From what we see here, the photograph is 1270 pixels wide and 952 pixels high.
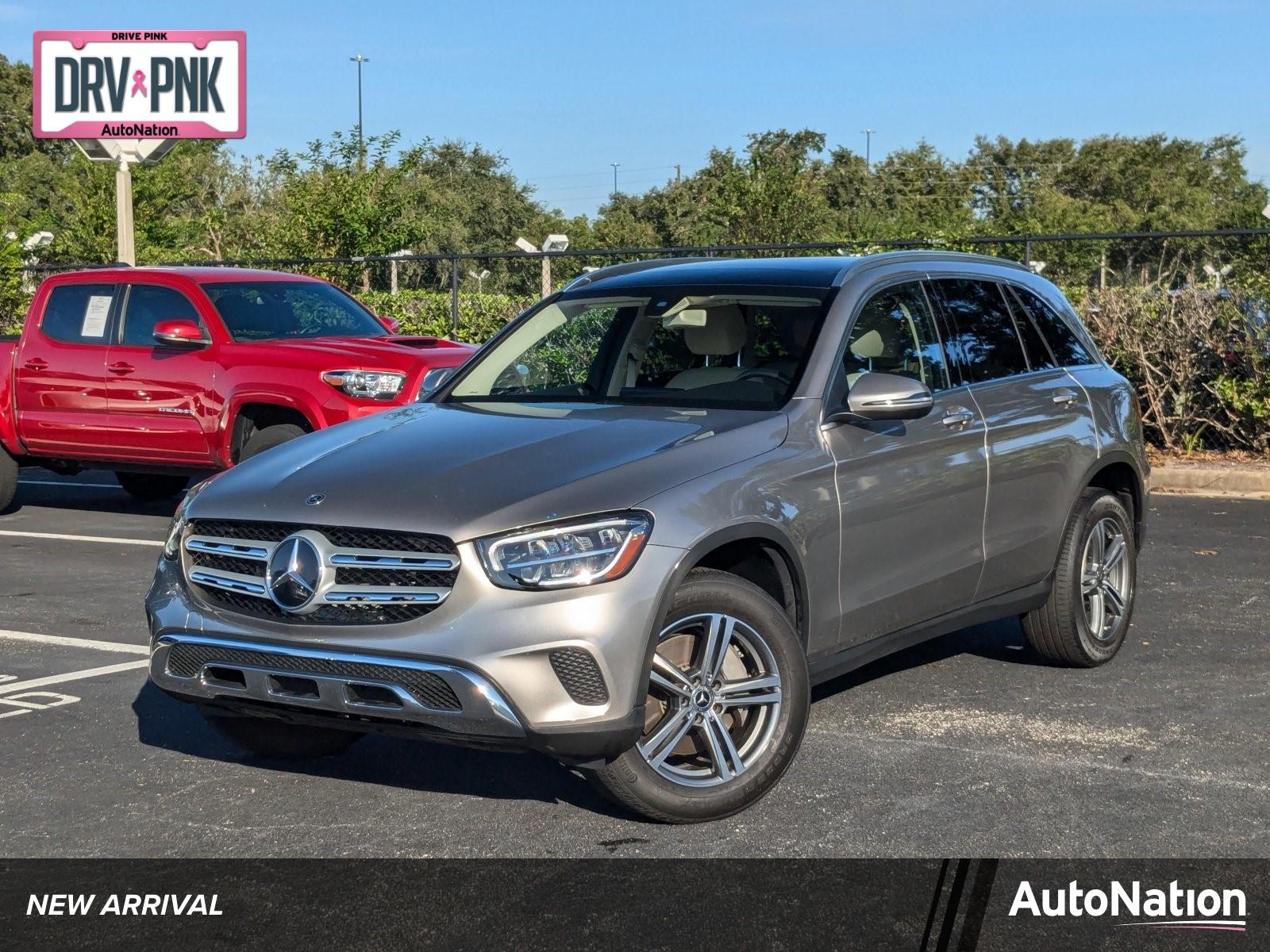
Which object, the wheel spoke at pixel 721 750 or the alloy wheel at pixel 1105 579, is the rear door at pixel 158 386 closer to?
the alloy wheel at pixel 1105 579

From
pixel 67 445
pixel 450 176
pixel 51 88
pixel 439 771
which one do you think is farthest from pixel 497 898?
pixel 450 176

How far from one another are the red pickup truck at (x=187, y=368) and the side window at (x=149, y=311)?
0.04 feet

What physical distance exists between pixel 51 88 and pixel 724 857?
2256 centimetres

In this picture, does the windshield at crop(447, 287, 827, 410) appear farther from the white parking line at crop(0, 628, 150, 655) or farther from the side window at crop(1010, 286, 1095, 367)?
the white parking line at crop(0, 628, 150, 655)

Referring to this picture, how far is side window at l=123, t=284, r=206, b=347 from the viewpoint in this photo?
12031 millimetres

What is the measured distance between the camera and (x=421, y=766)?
557cm

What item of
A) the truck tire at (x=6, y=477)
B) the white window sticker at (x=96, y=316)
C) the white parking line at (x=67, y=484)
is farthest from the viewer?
the white parking line at (x=67, y=484)

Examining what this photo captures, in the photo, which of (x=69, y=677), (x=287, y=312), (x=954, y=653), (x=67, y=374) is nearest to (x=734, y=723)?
(x=954, y=653)

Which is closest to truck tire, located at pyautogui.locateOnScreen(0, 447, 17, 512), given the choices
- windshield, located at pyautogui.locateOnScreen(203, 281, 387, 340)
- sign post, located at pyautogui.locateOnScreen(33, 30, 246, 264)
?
windshield, located at pyautogui.locateOnScreen(203, 281, 387, 340)

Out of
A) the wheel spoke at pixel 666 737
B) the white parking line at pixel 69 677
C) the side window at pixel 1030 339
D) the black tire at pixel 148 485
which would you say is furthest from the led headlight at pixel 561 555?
the black tire at pixel 148 485

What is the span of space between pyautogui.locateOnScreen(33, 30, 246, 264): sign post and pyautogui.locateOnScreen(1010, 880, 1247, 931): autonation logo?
2181 centimetres

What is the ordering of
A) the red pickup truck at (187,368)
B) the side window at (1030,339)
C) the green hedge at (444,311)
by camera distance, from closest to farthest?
the side window at (1030,339)
the red pickup truck at (187,368)
the green hedge at (444,311)

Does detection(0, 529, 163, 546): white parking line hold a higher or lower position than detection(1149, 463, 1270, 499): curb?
lower

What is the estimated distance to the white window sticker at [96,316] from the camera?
1234 centimetres
